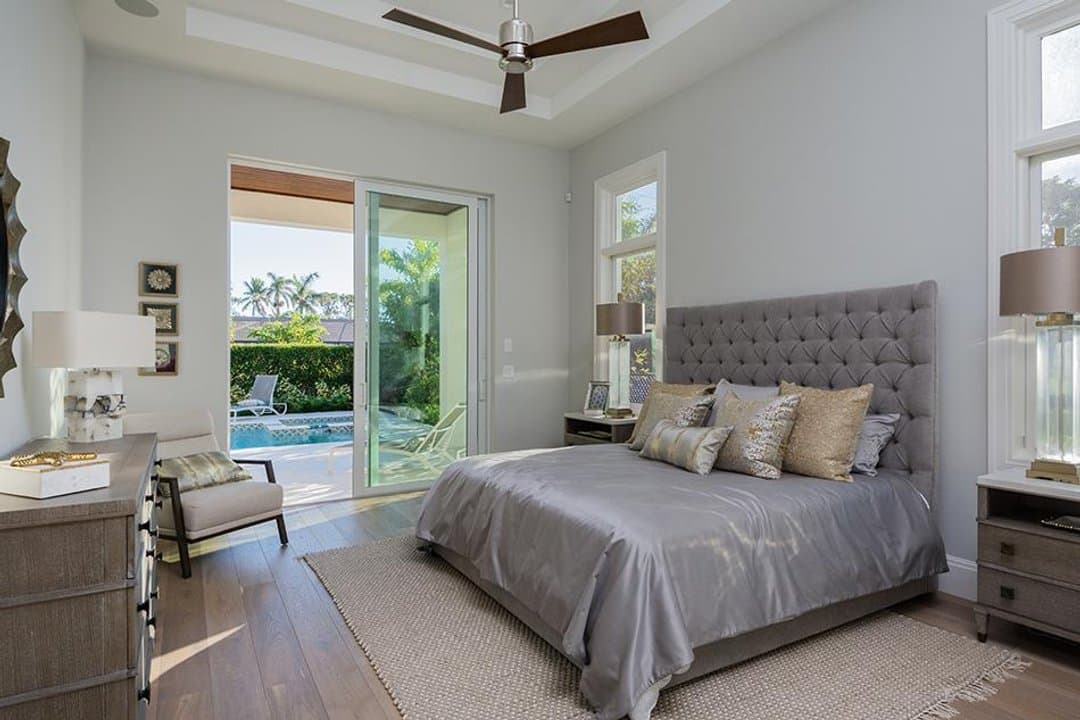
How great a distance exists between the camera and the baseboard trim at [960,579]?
2.84 meters

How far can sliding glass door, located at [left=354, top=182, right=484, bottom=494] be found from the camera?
16.4 feet

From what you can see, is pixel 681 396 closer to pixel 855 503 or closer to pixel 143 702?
pixel 855 503

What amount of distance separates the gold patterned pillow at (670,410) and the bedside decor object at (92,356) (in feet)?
8.46

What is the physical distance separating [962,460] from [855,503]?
75 centimetres

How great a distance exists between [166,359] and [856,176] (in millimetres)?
4537

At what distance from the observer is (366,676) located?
2229mm

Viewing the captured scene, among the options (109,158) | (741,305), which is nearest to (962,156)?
(741,305)

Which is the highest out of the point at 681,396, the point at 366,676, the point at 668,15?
the point at 668,15

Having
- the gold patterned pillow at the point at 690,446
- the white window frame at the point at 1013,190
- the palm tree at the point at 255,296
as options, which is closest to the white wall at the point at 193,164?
the gold patterned pillow at the point at 690,446

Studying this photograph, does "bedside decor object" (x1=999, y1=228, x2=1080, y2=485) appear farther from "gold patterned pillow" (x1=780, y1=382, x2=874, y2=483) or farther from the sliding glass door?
the sliding glass door

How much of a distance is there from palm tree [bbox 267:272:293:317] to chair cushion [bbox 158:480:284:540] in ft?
42.6

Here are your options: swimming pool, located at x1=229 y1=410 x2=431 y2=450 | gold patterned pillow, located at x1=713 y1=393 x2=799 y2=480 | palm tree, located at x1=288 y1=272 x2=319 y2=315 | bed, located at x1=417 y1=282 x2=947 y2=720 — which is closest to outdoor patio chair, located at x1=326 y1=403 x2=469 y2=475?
bed, located at x1=417 y1=282 x2=947 y2=720

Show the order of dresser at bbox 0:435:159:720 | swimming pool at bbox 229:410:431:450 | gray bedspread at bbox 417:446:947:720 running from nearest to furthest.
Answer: dresser at bbox 0:435:159:720
gray bedspread at bbox 417:446:947:720
swimming pool at bbox 229:410:431:450

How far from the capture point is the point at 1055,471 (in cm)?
232
